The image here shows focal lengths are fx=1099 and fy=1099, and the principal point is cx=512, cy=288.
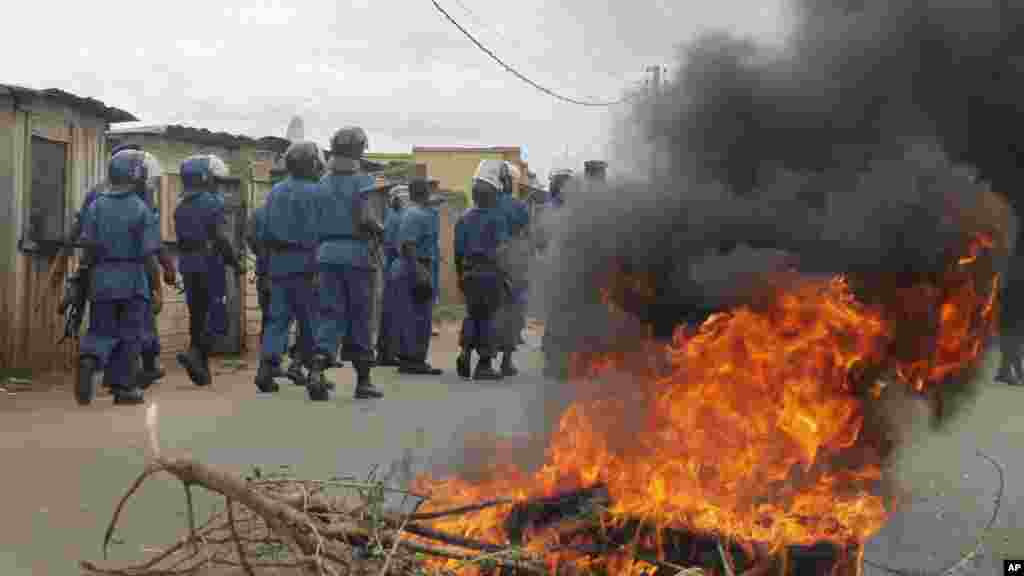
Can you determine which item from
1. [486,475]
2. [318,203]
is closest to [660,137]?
[486,475]

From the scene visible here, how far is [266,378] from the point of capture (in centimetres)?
1029

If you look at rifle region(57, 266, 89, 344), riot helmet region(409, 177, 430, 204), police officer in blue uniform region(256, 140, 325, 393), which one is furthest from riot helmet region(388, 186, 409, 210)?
rifle region(57, 266, 89, 344)

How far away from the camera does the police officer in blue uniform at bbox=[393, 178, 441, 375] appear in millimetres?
12125

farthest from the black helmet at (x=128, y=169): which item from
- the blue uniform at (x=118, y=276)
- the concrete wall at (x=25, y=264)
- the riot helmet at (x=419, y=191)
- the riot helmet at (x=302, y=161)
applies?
the riot helmet at (x=419, y=191)

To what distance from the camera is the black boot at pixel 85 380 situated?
9.09m

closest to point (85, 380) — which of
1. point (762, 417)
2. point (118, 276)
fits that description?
point (118, 276)

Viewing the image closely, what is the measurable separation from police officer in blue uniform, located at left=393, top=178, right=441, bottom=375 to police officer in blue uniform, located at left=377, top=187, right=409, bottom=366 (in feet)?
1.14

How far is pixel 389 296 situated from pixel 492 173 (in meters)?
2.22

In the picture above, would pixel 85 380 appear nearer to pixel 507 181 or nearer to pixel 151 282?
pixel 151 282

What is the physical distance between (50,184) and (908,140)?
10.0 meters

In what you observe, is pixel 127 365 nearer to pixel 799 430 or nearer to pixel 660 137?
pixel 660 137

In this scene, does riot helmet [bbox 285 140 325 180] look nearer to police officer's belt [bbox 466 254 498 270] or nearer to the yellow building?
police officer's belt [bbox 466 254 498 270]

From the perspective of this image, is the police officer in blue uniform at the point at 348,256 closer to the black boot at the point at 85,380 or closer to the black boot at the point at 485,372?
the black boot at the point at 85,380

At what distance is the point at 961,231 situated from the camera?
445cm
